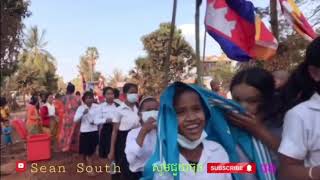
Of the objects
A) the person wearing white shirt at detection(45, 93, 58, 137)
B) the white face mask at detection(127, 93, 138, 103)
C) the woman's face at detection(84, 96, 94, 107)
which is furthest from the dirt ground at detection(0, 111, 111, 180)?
the white face mask at detection(127, 93, 138, 103)

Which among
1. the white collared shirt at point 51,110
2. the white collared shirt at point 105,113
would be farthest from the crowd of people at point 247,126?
the white collared shirt at point 51,110

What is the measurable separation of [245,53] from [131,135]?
2072 mm

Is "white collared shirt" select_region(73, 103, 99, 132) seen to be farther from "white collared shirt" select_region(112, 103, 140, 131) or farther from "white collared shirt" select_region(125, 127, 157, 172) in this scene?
"white collared shirt" select_region(125, 127, 157, 172)

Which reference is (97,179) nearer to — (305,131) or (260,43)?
(260,43)

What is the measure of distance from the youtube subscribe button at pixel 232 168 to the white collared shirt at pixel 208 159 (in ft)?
0.05

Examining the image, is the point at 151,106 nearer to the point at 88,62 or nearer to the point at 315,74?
the point at 315,74

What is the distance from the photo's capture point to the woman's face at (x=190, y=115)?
209 centimetres

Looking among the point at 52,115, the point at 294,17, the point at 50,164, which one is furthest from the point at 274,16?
the point at 52,115

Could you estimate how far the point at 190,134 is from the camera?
2090 mm

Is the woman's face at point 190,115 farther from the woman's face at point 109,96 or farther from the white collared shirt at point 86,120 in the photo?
the white collared shirt at point 86,120

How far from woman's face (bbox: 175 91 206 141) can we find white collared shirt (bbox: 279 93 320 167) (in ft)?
1.30

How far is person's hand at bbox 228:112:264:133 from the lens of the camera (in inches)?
84.6

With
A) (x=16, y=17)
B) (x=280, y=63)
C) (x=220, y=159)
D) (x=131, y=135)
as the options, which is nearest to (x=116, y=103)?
(x=131, y=135)

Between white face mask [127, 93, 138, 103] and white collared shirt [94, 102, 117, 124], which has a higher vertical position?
white face mask [127, 93, 138, 103]
